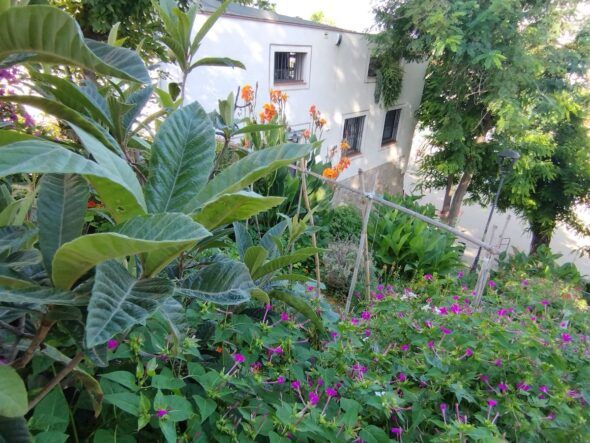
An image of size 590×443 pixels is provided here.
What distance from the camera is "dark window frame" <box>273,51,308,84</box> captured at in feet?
26.8

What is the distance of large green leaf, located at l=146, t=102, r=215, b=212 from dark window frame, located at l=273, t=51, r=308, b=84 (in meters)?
7.93

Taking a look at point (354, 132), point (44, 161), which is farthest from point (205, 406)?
point (354, 132)

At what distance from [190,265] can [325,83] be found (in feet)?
29.4

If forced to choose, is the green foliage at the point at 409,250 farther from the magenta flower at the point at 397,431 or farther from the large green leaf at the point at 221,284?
the large green leaf at the point at 221,284

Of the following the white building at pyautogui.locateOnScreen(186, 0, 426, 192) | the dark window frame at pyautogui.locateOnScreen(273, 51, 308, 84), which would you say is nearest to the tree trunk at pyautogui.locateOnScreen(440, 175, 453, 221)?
the white building at pyautogui.locateOnScreen(186, 0, 426, 192)

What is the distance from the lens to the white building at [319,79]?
6629mm

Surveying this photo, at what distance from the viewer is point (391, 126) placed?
505 inches

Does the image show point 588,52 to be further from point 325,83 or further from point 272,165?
point 272,165

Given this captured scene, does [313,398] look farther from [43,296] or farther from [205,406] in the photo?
[43,296]

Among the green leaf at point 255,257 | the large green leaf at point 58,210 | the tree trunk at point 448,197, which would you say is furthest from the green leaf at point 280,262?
the tree trunk at point 448,197

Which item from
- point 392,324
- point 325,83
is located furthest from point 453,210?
point 392,324

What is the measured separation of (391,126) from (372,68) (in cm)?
247

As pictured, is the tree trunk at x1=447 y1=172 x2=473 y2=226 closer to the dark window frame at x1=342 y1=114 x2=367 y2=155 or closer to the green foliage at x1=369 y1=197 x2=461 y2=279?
the dark window frame at x1=342 y1=114 x2=367 y2=155

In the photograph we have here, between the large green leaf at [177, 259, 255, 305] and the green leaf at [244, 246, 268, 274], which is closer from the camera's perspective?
the large green leaf at [177, 259, 255, 305]
